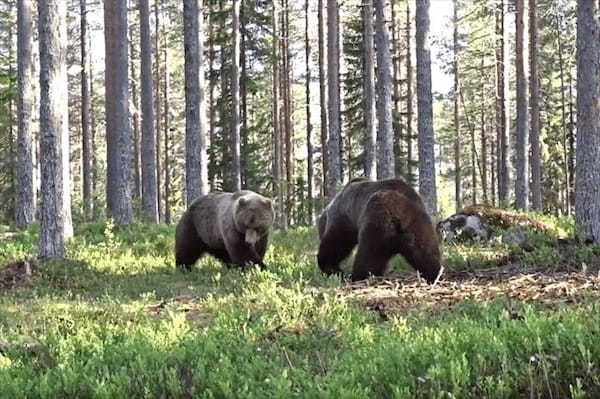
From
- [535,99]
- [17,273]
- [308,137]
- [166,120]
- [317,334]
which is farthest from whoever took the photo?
[166,120]

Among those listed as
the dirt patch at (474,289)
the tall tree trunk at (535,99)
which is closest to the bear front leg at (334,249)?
the dirt patch at (474,289)

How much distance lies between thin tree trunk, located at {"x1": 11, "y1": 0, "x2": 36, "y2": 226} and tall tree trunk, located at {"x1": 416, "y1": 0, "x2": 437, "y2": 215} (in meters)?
11.9

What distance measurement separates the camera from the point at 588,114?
11.8m

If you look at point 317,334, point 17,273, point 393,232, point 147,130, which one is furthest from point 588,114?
point 147,130

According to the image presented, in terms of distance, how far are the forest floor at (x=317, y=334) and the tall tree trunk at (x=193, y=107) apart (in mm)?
7478

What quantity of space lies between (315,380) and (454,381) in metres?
0.93

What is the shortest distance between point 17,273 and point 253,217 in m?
3.74

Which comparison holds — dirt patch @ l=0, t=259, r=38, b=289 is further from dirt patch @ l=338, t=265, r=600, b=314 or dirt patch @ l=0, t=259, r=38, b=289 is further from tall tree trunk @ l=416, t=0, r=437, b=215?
tall tree trunk @ l=416, t=0, r=437, b=215

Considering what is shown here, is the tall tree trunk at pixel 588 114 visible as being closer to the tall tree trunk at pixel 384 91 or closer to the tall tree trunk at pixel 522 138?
the tall tree trunk at pixel 384 91

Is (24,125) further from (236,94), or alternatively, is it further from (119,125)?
(236,94)

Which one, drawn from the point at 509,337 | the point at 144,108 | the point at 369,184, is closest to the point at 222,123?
the point at 144,108

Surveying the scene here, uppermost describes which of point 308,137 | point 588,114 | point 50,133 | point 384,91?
point 384,91

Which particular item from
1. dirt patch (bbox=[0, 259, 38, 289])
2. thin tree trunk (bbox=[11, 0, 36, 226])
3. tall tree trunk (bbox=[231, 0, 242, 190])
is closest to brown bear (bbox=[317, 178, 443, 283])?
dirt patch (bbox=[0, 259, 38, 289])

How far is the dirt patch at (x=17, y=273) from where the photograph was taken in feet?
34.1
